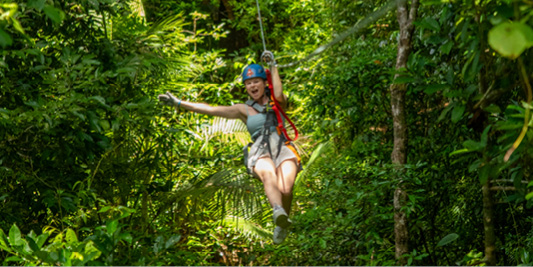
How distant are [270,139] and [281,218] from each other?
2.08ft

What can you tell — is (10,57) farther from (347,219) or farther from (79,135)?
(347,219)

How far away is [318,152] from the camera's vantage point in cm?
593

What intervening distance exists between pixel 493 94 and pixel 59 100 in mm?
2477

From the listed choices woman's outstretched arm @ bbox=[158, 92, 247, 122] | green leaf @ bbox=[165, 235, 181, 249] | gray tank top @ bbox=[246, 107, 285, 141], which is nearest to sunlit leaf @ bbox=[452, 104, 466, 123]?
green leaf @ bbox=[165, 235, 181, 249]

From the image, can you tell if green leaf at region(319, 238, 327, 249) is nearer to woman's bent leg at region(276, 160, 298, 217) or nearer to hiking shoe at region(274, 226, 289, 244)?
hiking shoe at region(274, 226, 289, 244)

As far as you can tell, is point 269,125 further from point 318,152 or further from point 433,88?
point 433,88

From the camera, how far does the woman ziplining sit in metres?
4.64

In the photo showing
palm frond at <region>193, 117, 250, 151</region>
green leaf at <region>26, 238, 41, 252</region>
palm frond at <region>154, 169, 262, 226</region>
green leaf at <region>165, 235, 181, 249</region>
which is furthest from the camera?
palm frond at <region>193, 117, 250, 151</region>

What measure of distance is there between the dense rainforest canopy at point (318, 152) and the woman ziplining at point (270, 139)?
0.30 m

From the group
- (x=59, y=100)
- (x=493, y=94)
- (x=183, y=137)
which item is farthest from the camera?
(x=183, y=137)

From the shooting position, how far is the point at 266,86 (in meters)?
4.91

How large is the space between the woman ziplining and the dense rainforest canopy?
30 centimetres

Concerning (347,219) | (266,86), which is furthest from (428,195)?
(266,86)

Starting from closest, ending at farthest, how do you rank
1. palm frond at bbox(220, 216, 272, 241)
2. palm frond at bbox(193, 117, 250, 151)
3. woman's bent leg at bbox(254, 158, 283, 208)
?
woman's bent leg at bbox(254, 158, 283, 208), palm frond at bbox(220, 216, 272, 241), palm frond at bbox(193, 117, 250, 151)
